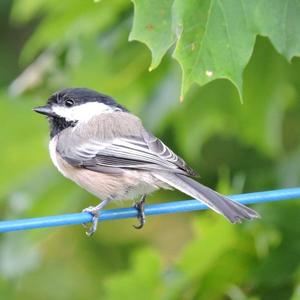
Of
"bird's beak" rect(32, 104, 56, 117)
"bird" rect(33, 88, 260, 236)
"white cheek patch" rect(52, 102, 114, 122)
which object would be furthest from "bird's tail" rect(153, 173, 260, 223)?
"bird's beak" rect(32, 104, 56, 117)

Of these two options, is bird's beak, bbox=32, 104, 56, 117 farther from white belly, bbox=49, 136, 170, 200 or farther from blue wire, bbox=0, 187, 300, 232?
blue wire, bbox=0, 187, 300, 232

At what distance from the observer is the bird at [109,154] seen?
2.63 metres

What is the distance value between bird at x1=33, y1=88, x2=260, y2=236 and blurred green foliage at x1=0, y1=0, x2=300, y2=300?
0.16 metres

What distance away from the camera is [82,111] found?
10.3 feet

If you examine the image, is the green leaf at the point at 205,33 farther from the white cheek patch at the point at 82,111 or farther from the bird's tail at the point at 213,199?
the white cheek patch at the point at 82,111

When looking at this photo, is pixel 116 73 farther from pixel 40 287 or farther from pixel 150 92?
pixel 40 287

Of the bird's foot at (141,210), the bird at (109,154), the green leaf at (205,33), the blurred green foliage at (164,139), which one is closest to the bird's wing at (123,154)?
the bird at (109,154)

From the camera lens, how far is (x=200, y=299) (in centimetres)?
284

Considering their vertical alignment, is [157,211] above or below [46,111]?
below

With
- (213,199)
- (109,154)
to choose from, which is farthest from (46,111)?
(213,199)

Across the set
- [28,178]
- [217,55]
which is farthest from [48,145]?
[217,55]

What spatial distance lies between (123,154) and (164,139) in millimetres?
899

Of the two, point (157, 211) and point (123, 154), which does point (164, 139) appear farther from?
point (157, 211)

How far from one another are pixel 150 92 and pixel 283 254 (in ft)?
2.74
